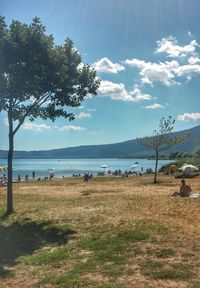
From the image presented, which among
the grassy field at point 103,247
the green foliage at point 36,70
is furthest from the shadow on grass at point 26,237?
the green foliage at point 36,70

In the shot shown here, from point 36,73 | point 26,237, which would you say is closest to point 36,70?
point 36,73

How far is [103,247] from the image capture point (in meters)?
15.6

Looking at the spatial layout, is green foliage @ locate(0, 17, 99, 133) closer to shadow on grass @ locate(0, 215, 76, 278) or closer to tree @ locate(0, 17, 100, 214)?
tree @ locate(0, 17, 100, 214)

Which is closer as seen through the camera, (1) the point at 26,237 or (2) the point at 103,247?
(2) the point at 103,247

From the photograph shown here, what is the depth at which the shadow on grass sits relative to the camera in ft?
53.2

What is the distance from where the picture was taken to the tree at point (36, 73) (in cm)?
2209

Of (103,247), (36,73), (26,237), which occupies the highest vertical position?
(36,73)

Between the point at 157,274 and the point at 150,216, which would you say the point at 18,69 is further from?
the point at 157,274

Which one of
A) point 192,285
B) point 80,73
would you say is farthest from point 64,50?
point 192,285

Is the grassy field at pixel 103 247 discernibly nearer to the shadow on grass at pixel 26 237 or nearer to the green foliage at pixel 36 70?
the shadow on grass at pixel 26 237

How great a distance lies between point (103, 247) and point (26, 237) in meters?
4.34

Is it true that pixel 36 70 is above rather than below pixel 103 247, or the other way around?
above

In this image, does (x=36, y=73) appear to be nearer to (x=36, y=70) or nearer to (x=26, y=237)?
(x=36, y=70)

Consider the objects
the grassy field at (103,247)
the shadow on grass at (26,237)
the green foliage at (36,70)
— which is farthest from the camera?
the green foliage at (36,70)
